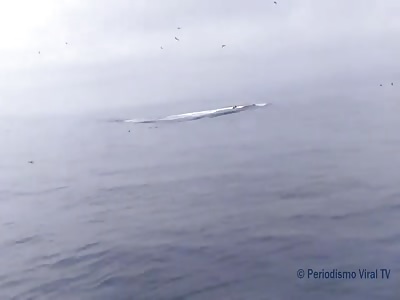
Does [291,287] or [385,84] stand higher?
[385,84]

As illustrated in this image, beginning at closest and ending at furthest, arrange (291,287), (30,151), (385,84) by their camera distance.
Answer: (291,287) → (30,151) → (385,84)

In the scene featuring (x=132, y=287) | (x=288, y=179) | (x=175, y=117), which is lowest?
(x=132, y=287)

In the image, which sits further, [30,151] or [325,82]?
[325,82]

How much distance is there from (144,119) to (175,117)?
476cm

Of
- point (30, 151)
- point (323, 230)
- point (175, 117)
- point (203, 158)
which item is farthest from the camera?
point (175, 117)

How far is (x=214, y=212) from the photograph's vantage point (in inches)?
1368

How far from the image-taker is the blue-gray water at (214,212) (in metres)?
26.1

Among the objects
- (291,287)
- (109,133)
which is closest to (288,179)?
(291,287)

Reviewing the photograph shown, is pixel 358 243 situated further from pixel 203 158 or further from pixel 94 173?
pixel 94 173

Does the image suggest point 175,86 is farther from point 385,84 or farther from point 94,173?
point 94,173

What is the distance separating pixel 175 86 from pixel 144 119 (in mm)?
50238

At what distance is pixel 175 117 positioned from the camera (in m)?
74.4

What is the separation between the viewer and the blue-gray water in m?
26.1

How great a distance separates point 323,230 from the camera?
2989 centimetres
